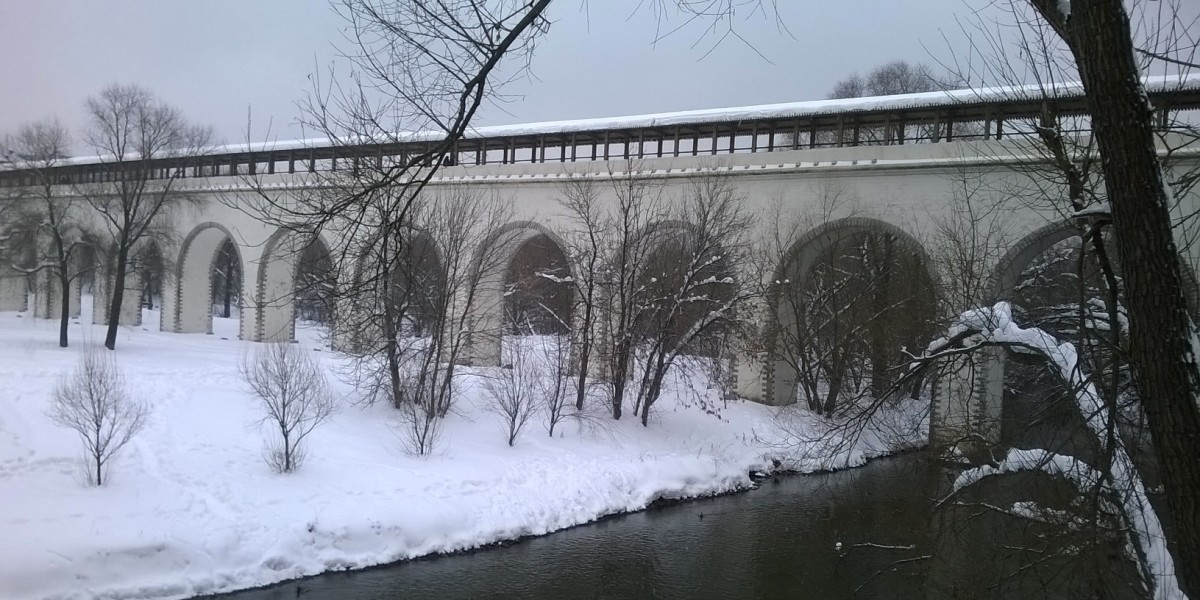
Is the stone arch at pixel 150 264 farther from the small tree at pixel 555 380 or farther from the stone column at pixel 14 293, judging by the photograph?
the small tree at pixel 555 380

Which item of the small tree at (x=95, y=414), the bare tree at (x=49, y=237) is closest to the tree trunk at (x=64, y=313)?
the bare tree at (x=49, y=237)

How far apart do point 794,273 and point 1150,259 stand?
54.6 ft

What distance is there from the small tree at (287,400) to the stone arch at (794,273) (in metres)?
9.34

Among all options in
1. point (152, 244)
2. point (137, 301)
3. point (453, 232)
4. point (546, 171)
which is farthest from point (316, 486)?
point (137, 301)

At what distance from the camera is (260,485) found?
33.2 ft

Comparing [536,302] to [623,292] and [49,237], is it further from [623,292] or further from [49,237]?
[49,237]

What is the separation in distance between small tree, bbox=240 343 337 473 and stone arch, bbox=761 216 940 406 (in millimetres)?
9335

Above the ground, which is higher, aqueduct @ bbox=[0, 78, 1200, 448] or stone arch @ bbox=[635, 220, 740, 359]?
aqueduct @ bbox=[0, 78, 1200, 448]

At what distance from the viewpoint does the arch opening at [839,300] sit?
50.0 ft

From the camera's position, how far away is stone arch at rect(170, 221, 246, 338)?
2612 cm

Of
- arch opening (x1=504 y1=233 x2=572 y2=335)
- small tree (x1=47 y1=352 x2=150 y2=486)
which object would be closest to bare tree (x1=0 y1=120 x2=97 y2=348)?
small tree (x1=47 y1=352 x2=150 y2=486)

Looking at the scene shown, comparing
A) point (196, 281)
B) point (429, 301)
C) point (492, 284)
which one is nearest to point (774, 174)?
point (492, 284)

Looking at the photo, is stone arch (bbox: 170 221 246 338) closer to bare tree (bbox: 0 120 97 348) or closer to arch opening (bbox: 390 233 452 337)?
bare tree (bbox: 0 120 97 348)

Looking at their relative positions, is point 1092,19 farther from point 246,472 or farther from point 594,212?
point 594,212
